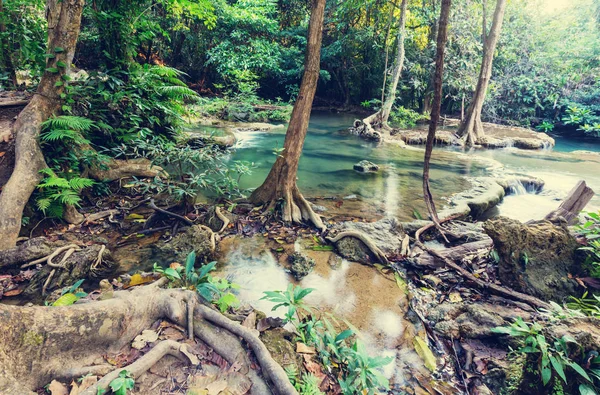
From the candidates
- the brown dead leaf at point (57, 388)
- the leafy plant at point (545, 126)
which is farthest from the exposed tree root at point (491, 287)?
the leafy plant at point (545, 126)

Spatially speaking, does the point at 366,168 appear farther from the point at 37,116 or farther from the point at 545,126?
the point at 545,126

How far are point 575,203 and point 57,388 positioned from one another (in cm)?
658

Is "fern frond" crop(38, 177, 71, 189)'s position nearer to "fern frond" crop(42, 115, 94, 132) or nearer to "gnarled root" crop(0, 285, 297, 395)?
"fern frond" crop(42, 115, 94, 132)

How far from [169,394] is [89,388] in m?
0.45

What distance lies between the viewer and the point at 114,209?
19.0 ft

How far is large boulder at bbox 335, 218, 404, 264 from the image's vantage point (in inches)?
202

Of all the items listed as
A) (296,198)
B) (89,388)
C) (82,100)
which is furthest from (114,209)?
(89,388)

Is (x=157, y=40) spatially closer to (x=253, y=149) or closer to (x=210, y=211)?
(x=253, y=149)

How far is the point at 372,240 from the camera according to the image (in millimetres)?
5309

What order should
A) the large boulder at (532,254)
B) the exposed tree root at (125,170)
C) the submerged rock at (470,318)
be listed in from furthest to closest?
the exposed tree root at (125,170)
the large boulder at (532,254)
the submerged rock at (470,318)

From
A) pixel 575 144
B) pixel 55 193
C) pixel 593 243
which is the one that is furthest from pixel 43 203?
pixel 575 144

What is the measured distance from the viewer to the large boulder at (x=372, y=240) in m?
5.12

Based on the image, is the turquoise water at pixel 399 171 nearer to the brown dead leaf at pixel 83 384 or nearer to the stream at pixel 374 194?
the stream at pixel 374 194

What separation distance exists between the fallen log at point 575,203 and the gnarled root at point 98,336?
16.4 feet
